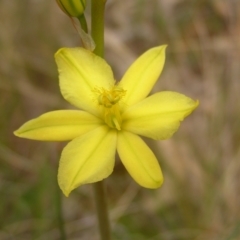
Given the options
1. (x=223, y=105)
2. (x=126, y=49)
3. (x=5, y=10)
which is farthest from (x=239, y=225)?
(x=5, y=10)

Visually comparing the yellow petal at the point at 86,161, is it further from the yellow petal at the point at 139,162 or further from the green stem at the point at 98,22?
the green stem at the point at 98,22

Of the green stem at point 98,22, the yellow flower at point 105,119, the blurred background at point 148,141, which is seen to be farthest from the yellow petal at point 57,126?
the blurred background at point 148,141

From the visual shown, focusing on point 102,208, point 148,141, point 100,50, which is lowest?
point 148,141

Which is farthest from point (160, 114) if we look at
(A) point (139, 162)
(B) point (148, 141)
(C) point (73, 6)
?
(B) point (148, 141)

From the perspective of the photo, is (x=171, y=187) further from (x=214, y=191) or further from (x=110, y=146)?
(x=110, y=146)

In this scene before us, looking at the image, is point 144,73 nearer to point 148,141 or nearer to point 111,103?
point 111,103
